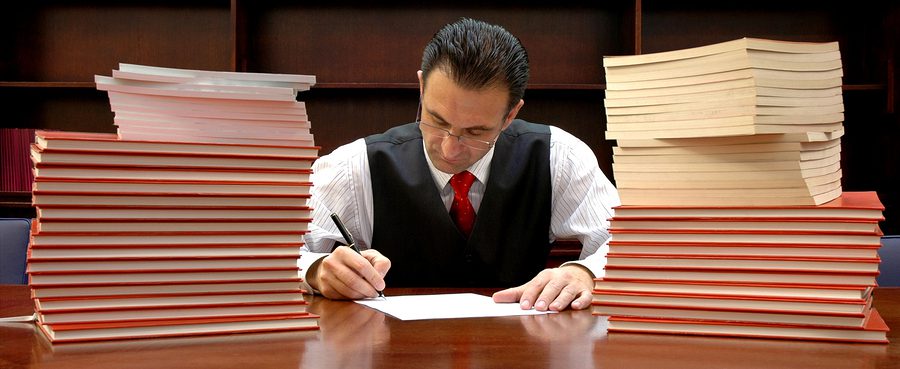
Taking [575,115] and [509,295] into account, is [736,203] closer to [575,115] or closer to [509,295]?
[509,295]

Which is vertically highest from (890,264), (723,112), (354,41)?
(354,41)

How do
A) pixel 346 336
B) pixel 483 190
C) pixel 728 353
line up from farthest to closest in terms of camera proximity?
pixel 483 190, pixel 346 336, pixel 728 353

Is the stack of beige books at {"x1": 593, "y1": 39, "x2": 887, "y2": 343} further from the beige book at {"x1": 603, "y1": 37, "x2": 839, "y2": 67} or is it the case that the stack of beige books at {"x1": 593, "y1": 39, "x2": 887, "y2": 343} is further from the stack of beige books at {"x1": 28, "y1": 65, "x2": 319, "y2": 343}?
the stack of beige books at {"x1": 28, "y1": 65, "x2": 319, "y2": 343}

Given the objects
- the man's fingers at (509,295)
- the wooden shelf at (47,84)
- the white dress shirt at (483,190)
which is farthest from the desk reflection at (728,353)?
the wooden shelf at (47,84)

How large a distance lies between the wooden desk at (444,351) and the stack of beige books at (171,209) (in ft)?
0.14

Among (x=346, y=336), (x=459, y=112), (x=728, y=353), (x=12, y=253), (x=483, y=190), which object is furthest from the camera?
(x=483, y=190)

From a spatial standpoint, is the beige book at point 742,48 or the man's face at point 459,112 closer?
the beige book at point 742,48

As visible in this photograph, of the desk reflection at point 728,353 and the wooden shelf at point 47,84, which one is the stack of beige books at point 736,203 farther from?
the wooden shelf at point 47,84

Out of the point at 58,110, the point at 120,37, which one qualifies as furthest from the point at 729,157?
the point at 58,110

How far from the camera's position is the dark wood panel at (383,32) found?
3.72 metres

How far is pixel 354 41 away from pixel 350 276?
7.71 feet

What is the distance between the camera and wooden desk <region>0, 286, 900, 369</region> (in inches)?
36.5

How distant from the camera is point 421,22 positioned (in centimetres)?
373

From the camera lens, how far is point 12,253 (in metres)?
2.15
